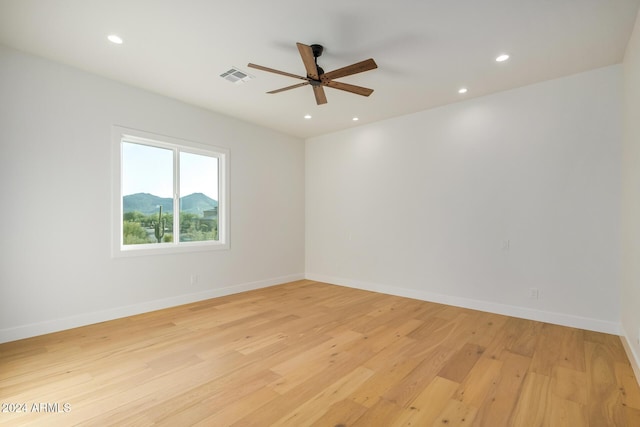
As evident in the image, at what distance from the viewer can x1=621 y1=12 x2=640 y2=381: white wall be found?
7.88 feet

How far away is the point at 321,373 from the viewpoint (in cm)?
238

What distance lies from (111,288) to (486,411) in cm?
401

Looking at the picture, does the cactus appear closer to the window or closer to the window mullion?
the window

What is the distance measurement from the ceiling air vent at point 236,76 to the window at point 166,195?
4.37 feet

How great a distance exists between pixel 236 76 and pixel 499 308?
14.4 feet

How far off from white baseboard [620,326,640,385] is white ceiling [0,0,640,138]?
2.77m

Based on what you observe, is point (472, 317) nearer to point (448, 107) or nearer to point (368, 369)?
point (368, 369)

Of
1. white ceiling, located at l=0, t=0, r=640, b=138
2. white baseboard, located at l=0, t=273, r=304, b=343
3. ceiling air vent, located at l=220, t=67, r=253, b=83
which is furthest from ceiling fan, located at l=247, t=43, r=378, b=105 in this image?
white baseboard, located at l=0, t=273, r=304, b=343

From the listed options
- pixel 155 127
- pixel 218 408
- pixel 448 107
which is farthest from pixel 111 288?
pixel 448 107

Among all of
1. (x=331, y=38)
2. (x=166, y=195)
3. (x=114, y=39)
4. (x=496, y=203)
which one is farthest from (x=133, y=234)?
(x=496, y=203)

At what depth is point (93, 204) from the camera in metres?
3.46

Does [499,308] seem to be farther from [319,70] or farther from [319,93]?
[319,70]

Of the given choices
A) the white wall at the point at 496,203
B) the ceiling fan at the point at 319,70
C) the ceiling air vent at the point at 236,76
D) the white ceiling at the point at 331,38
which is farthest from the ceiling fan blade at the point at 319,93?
the white wall at the point at 496,203

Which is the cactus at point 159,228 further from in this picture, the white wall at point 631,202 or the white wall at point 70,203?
the white wall at point 631,202
